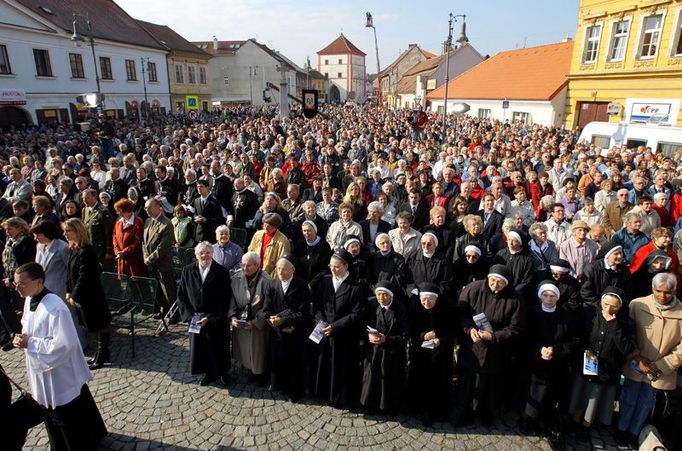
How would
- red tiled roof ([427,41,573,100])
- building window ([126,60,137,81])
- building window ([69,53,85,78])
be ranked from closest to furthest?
red tiled roof ([427,41,573,100]) → building window ([69,53,85,78]) → building window ([126,60,137,81])

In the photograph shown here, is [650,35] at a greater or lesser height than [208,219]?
greater

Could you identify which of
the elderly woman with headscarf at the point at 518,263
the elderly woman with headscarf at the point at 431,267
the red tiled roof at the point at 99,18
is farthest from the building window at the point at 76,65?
the elderly woman with headscarf at the point at 518,263

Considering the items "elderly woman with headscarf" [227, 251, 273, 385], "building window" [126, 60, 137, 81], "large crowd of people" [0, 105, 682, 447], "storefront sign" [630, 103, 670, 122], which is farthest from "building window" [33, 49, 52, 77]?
"storefront sign" [630, 103, 670, 122]

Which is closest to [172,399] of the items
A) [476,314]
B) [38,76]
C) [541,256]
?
[476,314]

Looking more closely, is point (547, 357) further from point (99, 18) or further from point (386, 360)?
point (99, 18)

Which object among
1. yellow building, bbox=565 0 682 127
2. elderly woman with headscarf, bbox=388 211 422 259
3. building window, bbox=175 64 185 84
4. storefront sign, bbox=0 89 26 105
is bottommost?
elderly woman with headscarf, bbox=388 211 422 259

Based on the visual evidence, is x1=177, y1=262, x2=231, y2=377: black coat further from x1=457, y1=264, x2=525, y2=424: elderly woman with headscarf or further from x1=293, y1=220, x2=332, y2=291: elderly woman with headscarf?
x1=457, y1=264, x2=525, y2=424: elderly woman with headscarf

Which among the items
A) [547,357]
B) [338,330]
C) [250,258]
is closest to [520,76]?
[547,357]

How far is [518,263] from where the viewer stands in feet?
16.6

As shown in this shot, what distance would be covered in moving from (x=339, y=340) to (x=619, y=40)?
2359 cm

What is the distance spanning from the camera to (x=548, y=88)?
24.7m

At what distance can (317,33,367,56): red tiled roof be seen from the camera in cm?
10992

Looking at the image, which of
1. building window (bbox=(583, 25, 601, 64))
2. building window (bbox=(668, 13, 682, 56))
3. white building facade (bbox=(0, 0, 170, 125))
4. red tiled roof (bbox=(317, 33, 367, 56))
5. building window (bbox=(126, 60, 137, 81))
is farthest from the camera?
red tiled roof (bbox=(317, 33, 367, 56))

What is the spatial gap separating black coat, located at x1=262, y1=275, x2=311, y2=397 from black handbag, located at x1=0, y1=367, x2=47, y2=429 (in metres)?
2.18
